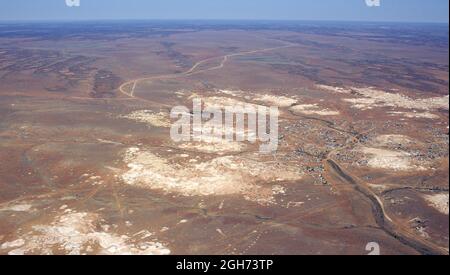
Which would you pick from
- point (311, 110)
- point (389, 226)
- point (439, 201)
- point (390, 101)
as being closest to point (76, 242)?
point (389, 226)

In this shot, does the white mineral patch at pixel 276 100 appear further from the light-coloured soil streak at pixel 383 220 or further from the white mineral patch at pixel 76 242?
the white mineral patch at pixel 76 242

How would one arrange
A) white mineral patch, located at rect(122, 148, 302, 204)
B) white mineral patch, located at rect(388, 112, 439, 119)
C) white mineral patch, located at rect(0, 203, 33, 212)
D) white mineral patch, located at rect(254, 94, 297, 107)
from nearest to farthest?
white mineral patch, located at rect(0, 203, 33, 212) → white mineral patch, located at rect(122, 148, 302, 204) → white mineral patch, located at rect(388, 112, 439, 119) → white mineral patch, located at rect(254, 94, 297, 107)

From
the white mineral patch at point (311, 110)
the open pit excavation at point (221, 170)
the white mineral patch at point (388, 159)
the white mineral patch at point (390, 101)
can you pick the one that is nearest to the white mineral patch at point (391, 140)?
the open pit excavation at point (221, 170)

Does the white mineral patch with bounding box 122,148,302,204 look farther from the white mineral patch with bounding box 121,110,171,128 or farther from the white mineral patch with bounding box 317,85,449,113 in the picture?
the white mineral patch with bounding box 317,85,449,113

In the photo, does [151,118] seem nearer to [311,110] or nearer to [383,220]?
[311,110]

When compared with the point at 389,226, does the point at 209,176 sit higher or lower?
higher

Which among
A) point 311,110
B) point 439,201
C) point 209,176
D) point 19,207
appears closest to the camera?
point 19,207

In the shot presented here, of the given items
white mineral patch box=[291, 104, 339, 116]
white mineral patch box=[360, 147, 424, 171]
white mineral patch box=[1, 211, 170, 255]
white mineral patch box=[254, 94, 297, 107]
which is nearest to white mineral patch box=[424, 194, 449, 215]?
white mineral patch box=[360, 147, 424, 171]

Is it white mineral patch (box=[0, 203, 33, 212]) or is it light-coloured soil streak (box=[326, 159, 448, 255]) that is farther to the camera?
white mineral patch (box=[0, 203, 33, 212])
